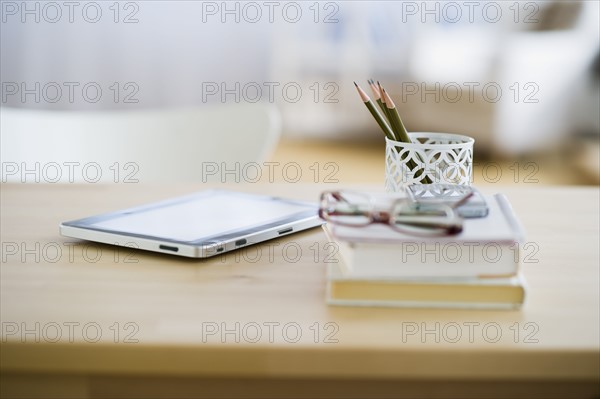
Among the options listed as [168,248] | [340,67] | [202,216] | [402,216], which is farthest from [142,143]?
[340,67]

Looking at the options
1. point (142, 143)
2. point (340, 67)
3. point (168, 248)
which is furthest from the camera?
A: point (340, 67)

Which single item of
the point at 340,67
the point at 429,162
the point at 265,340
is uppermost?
the point at 340,67

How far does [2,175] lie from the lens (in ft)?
4.97

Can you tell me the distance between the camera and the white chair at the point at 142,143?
1.54 metres

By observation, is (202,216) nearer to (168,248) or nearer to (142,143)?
(168,248)

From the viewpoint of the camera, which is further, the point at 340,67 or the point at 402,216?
the point at 340,67

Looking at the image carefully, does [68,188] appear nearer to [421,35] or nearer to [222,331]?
[222,331]

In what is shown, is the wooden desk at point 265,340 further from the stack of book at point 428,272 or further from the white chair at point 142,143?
the white chair at point 142,143

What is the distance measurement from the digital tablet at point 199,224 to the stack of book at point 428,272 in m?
0.18

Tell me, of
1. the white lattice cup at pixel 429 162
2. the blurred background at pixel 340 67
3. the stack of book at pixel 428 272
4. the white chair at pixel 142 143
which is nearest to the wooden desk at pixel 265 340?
the stack of book at pixel 428 272

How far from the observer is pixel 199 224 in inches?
34.8

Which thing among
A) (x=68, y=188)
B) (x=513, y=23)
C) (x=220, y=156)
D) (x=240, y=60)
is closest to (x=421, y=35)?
(x=513, y=23)

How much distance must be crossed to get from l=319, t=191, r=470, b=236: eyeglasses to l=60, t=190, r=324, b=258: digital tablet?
147 mm

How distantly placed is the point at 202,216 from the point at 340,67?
12.2ft
